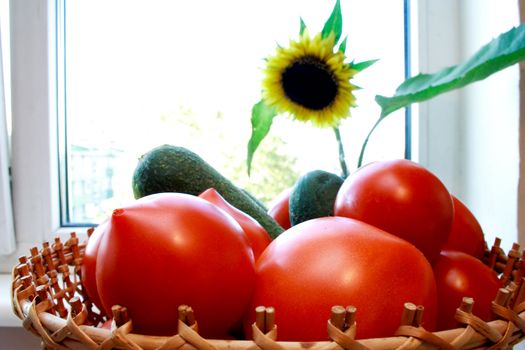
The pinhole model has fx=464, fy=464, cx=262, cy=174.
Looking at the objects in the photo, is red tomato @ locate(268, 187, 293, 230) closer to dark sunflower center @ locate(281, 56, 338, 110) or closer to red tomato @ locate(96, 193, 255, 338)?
dark sunflower center @ locate(281, 56, 338, 110)

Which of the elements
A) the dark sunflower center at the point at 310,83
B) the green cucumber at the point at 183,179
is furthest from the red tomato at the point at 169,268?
the dark sunflower center at the point at 310,83

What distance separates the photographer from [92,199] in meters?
0.87

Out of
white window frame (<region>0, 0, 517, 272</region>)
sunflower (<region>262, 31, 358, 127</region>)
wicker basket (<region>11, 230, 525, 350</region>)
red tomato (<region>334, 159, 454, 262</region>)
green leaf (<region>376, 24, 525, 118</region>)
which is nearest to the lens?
wicker basket (<region>11, 230, 525, 350</region>)

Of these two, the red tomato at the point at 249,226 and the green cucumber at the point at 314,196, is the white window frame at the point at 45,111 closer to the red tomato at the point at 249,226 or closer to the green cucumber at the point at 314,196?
the green cucumber at the point at 314,196

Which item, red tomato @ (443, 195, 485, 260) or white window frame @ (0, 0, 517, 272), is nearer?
red tomato @ (443, 195, 485, 260)

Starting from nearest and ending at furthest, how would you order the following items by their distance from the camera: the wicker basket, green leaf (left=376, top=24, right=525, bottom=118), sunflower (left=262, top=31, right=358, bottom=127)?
1. the wicker basket
2. green leaf (left=376, top=24, right=525, bottom=118)
3. sunflower (left=262, top=31, right=358, bottom=127)

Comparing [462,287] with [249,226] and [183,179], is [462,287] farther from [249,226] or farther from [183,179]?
[183,179]

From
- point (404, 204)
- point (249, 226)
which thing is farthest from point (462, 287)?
point (249, 226)

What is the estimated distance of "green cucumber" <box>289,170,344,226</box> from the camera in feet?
1.72

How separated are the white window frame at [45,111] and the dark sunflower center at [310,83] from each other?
0.26m

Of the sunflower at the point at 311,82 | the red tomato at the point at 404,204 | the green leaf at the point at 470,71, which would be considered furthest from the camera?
the sunflower at the point at 311,82

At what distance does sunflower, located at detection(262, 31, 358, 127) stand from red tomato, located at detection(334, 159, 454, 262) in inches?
9.0

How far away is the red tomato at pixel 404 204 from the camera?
0.37 m

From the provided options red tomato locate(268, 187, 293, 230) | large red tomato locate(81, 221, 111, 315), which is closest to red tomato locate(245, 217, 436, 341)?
large red tomato locate(81, 221, 111, 315)
